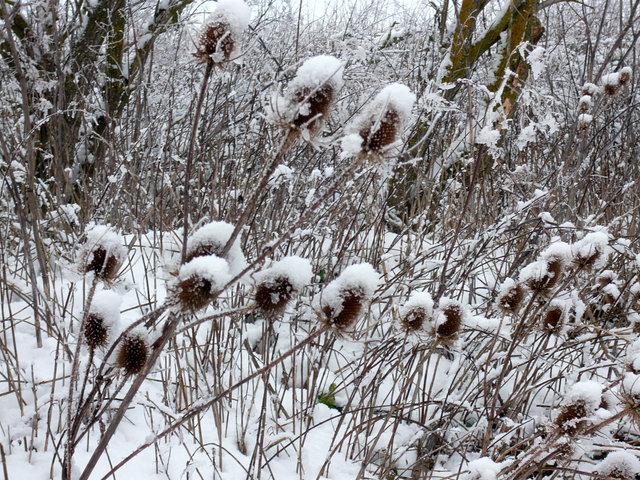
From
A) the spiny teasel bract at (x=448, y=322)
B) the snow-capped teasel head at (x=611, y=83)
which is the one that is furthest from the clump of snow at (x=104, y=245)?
the snow-capped teasel head at (x=611, y=83)

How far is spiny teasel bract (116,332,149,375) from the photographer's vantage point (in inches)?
39.9

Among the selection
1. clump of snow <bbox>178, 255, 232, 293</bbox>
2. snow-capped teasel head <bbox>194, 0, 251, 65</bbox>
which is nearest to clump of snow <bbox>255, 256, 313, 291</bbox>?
clump of snow <bbox>178, 255, 232, 293</bbox>

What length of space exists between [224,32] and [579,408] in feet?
3.40

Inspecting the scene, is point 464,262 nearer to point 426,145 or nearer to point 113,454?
point 113,454

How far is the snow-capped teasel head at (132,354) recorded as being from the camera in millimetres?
1015

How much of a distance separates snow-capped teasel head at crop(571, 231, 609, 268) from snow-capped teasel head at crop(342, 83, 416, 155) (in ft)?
2.76

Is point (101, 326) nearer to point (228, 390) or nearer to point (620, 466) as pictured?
point (228, 390)

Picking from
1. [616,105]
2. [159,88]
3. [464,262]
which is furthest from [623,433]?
[159,88]

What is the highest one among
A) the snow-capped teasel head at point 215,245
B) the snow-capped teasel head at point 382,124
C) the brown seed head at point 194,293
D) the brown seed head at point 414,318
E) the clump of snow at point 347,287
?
the snow-capped teasel head at point 382,124

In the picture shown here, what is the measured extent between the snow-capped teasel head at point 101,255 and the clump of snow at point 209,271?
210mm

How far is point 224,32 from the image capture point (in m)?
0.97

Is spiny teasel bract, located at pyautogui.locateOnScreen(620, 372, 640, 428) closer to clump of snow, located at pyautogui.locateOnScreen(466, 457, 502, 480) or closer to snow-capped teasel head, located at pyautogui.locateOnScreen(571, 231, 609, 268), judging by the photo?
→ clump of snow, located at pyautogui.locateOnScreen(466, 457, 502, 480)

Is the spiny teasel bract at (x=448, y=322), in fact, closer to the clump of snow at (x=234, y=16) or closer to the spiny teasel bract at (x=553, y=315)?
the spiny teasel bract at (x=553, y=315)

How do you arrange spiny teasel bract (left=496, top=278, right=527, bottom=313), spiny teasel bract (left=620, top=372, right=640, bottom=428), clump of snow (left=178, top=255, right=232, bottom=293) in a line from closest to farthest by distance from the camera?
clump of snow (left=178, top=255, right=232, bottom=293) < spiny teasel bract (left=620, top=372, right=640, bottom=428) < spiny teasel bract (left=496, top=278, right=527, bottom=313)
